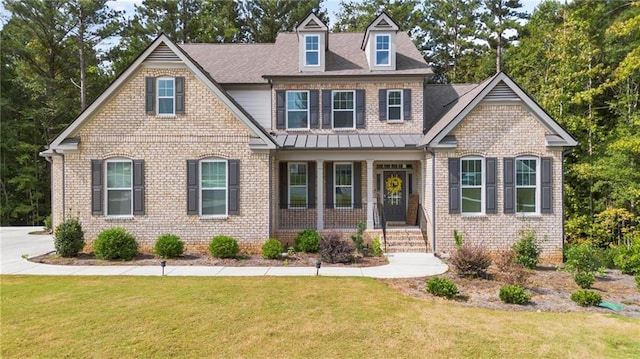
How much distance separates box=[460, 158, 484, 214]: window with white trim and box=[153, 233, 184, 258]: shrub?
32.6ft

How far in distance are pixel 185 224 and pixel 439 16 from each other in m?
29.4

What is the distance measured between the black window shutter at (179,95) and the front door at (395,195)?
29.1 ft

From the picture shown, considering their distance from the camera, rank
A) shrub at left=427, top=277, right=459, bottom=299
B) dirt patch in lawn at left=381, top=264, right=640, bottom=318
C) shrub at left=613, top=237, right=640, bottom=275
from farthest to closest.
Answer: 1. shrub at left=613, top=237, right=640, bottom=275
2. shrub at left=427, top=277, right=459, bottom=299
3. dirt patch in lawn at left=381, top=264, right=640, bottom=318

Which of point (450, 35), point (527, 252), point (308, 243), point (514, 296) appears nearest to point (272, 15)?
point (450, 35)

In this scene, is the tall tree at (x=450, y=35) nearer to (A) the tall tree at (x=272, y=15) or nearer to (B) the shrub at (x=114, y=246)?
(A) the tall tree at (x=272, y=15)

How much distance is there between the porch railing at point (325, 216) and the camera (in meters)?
15.0

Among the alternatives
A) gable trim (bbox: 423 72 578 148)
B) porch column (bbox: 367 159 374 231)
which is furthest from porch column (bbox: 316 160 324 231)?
gable trim (bbox: 423 72 578 148)

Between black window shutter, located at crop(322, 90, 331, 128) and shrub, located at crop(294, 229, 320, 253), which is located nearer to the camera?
shrub, located at crop(294, 229, 320, 253)

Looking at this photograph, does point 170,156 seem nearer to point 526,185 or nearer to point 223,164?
point 223,164

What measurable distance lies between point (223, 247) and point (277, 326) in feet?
20.0

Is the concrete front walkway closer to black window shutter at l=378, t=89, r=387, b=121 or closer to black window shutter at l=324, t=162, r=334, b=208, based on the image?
black window shutter at l=324, t=162, r=334, b=208

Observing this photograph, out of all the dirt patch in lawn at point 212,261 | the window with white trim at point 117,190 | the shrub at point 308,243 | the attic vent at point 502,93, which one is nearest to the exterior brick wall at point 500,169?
the attic vent at point 502,93

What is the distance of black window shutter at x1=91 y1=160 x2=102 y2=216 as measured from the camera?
12.8 meters

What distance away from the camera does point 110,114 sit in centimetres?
1275
